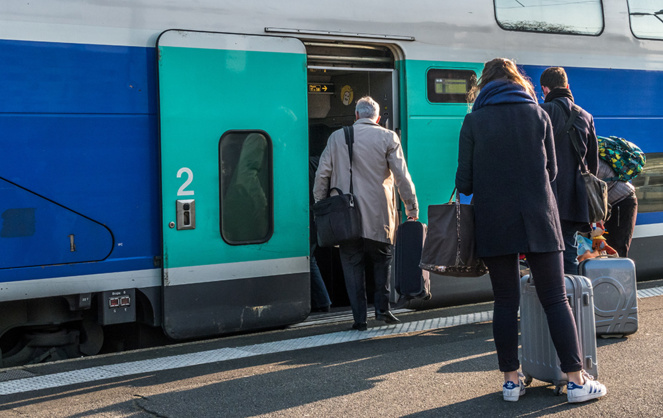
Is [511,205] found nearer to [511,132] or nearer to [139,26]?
[511,132]

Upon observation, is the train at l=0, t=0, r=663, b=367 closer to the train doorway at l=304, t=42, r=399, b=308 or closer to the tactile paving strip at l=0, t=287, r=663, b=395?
the train doorway at l=304, t=42, r=399, b=308

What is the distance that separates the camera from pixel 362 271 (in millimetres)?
6383

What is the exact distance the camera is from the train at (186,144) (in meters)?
5.27

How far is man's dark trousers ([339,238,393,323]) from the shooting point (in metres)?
6.31

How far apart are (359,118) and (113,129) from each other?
5.98 ft

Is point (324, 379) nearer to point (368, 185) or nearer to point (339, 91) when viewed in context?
point (368, 185)

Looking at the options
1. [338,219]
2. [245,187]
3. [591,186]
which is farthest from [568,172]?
[245,187]

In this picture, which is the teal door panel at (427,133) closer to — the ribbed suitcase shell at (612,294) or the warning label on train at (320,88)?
the warning label on train at (320,88)

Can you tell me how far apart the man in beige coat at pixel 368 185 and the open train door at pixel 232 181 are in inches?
8.7

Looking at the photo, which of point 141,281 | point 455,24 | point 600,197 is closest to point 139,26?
point 141,281

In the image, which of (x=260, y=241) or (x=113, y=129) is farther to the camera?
(x=260, y=241)

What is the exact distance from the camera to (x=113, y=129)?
18.0 feet

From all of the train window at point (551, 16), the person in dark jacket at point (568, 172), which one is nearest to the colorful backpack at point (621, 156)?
the person in dark jacket at point (568, 172)

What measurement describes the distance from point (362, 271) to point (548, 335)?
2063 millimetres
